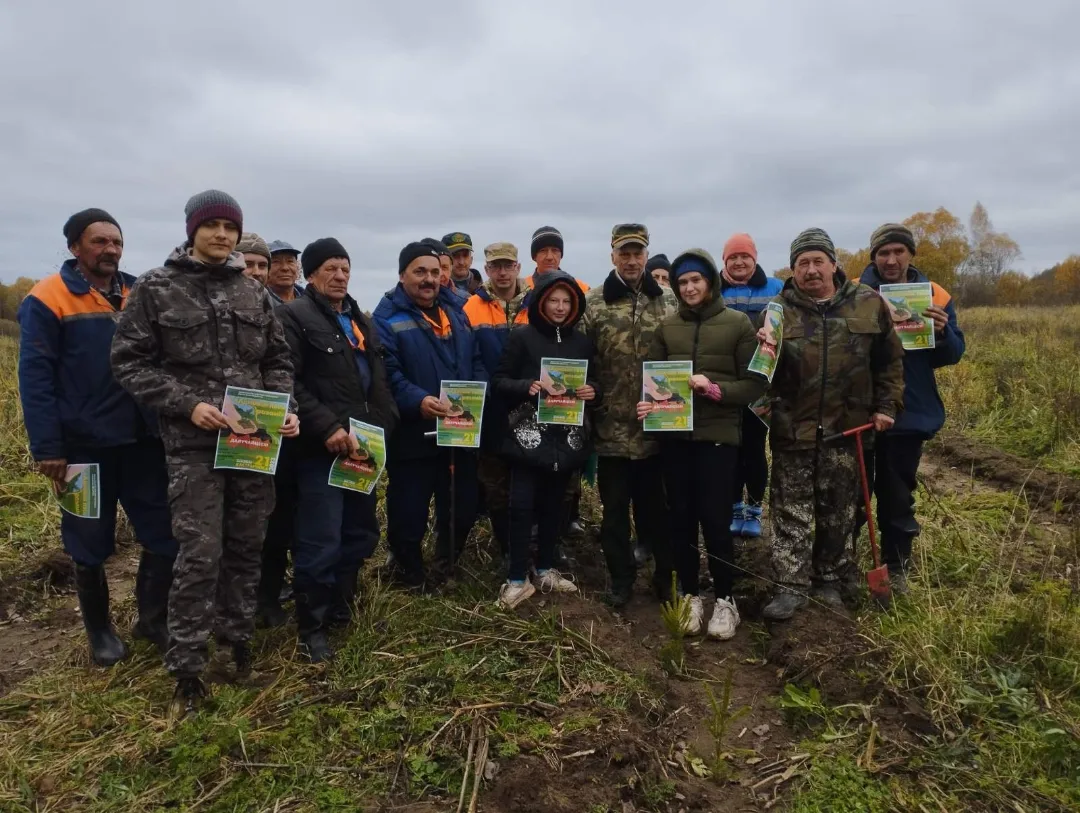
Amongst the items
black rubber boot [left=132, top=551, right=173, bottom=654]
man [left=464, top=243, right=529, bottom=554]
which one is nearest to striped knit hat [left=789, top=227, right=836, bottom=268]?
man [left=464, top=243, right=529, bottom=554]

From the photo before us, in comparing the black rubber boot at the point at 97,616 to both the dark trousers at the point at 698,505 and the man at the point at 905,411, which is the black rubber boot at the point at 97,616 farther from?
the man at the point at 905,411

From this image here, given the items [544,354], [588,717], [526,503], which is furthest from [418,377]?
[588,717]

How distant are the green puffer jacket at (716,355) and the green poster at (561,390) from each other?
492mm

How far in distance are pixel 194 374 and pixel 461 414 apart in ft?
5.16

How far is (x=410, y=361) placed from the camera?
4.55m

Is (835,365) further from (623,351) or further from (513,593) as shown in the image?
(513,593)

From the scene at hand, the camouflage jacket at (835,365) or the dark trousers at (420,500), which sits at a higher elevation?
the camouflage jacket at (835,365)

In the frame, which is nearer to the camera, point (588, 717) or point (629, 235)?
point (588, 717)

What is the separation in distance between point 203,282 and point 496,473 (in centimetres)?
246

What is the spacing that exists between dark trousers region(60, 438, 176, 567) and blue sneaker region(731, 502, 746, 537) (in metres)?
4.22

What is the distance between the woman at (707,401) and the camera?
423 centimetres

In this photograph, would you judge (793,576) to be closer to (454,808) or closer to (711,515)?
(711,515)

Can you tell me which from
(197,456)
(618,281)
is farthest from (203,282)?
(618,281)

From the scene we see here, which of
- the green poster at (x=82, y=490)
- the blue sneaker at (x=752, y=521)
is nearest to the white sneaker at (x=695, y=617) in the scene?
the blue sneaker at (x=752, y=521)
